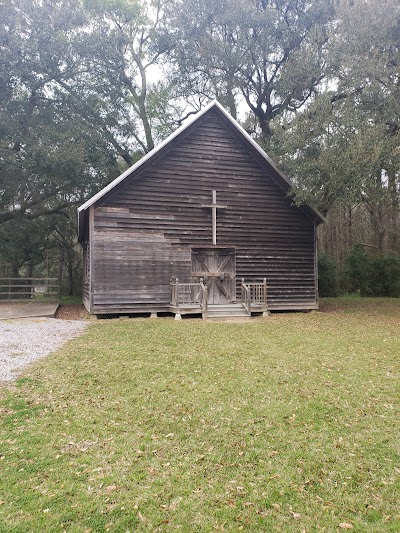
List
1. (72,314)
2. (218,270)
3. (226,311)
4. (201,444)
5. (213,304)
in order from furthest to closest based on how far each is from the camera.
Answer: (72,314), (218,270), (213,304), (226,311), (201,444)

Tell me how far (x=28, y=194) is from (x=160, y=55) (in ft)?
45.2

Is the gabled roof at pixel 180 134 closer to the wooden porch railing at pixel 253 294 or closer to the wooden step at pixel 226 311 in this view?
the wooden porch railing at pixel 253 294

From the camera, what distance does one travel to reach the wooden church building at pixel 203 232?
1512 cm

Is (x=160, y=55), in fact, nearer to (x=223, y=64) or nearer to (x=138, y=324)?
(x=223, y=64)

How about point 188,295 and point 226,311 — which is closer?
point 226,311

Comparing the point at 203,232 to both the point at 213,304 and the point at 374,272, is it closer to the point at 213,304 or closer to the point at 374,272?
the point at 213,304

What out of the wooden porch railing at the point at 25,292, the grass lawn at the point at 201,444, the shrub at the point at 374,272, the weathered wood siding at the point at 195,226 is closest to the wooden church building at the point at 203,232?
the weathered wood siding at the point at 195,226

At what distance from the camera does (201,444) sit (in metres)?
4.16

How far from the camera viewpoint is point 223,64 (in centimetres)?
2492

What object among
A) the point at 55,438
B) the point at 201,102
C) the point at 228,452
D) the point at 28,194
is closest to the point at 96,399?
the point at 55,438

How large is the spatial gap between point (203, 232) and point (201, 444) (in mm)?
12425

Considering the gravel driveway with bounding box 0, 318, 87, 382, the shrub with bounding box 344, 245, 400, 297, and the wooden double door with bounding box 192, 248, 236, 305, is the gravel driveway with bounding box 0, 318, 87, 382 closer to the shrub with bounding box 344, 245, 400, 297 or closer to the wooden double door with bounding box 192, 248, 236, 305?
the wooden double door with bounding box 192, 248, 236, 305

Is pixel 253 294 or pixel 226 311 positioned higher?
pixel 253 294

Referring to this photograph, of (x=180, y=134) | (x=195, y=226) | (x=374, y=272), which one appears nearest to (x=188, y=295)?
(x=195, y=226)
